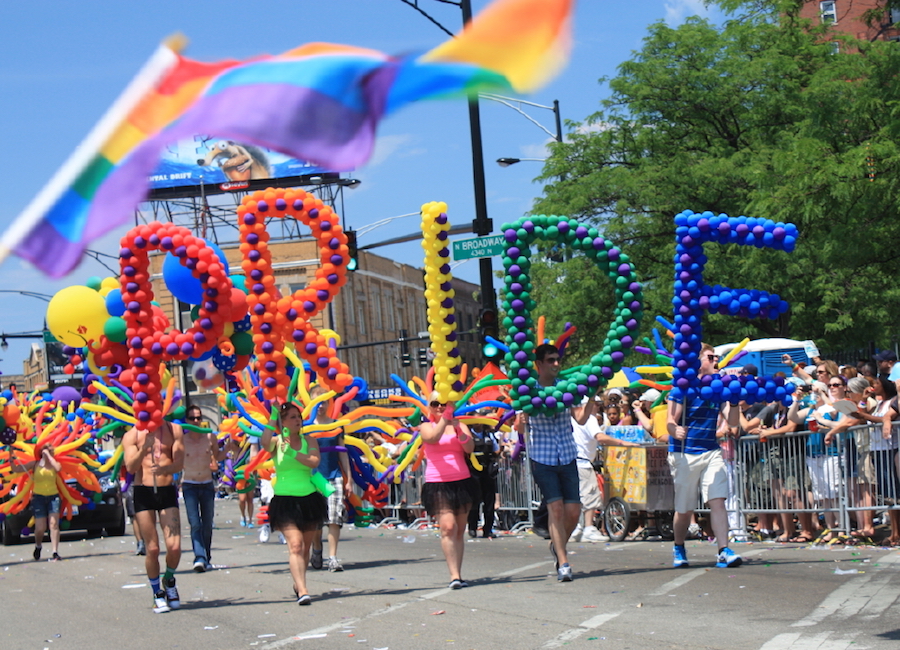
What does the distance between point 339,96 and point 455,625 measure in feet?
16.9

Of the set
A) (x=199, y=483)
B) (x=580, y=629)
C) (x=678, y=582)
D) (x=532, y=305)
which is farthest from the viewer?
(x=199, y=483)

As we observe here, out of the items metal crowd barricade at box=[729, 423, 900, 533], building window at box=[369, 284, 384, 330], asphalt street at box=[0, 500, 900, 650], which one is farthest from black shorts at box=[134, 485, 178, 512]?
building window at box=[369, 284, 384, 330]

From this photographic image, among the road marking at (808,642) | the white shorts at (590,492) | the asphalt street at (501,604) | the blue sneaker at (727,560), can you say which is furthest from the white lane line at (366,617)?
the white shorts at (590,492)

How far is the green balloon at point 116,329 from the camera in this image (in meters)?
12.7

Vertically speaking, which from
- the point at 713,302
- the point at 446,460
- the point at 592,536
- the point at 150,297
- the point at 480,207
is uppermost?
the point at 480,207

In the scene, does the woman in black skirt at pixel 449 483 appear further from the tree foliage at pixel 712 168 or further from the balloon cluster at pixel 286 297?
the tree foliage at pixel 712 168

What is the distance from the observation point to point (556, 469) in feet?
35.5

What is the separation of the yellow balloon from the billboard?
48.6 meters

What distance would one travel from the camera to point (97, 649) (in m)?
8.62

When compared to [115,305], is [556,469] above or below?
below

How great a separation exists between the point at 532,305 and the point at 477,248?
611 centimetres

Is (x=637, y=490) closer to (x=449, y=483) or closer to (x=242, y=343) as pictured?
(x=449, y=483)

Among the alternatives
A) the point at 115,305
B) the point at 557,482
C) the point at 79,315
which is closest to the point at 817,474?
the point at 557,482

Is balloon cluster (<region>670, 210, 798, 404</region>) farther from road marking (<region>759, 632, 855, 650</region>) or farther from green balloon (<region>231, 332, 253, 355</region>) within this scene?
green balloon (<region>231, 332, 253, 355</region>)
